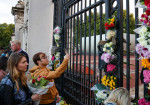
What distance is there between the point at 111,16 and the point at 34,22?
3.97m

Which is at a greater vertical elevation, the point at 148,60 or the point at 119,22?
the point at 119,22

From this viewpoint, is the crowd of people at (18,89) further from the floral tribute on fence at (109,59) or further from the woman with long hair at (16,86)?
the floral tribute on fence at (109,59)

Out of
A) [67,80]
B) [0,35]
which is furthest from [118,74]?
[0,35]

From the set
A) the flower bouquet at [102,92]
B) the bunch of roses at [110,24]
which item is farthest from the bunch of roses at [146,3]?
the flower bouquet at [102,92]

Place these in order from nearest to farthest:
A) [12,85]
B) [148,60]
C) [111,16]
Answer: [148,60]
[12,85]
[111,16]

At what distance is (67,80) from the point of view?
4.50 meters

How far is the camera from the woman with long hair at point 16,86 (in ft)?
5.73

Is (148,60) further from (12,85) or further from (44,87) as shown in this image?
(12,85)

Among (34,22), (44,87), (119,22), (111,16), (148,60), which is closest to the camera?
(148,60)

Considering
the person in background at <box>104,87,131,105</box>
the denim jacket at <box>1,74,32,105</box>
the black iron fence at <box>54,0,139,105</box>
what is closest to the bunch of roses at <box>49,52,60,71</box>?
the black iron fence at <box>54,0,139,105</box>

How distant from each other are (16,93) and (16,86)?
0.09 metres

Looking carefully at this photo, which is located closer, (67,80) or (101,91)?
(101,91)

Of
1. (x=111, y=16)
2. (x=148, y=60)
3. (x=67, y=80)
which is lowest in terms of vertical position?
(x=67, y=80)

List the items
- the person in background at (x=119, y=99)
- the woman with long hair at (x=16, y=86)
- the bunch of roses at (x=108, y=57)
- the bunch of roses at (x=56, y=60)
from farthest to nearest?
the bunch of roses at (x=56, y=60)
the bunch of roses at (x=108, y=57)
the woman with long hair at (x=16, y=86)
the person in background at (x=119, y=99)
